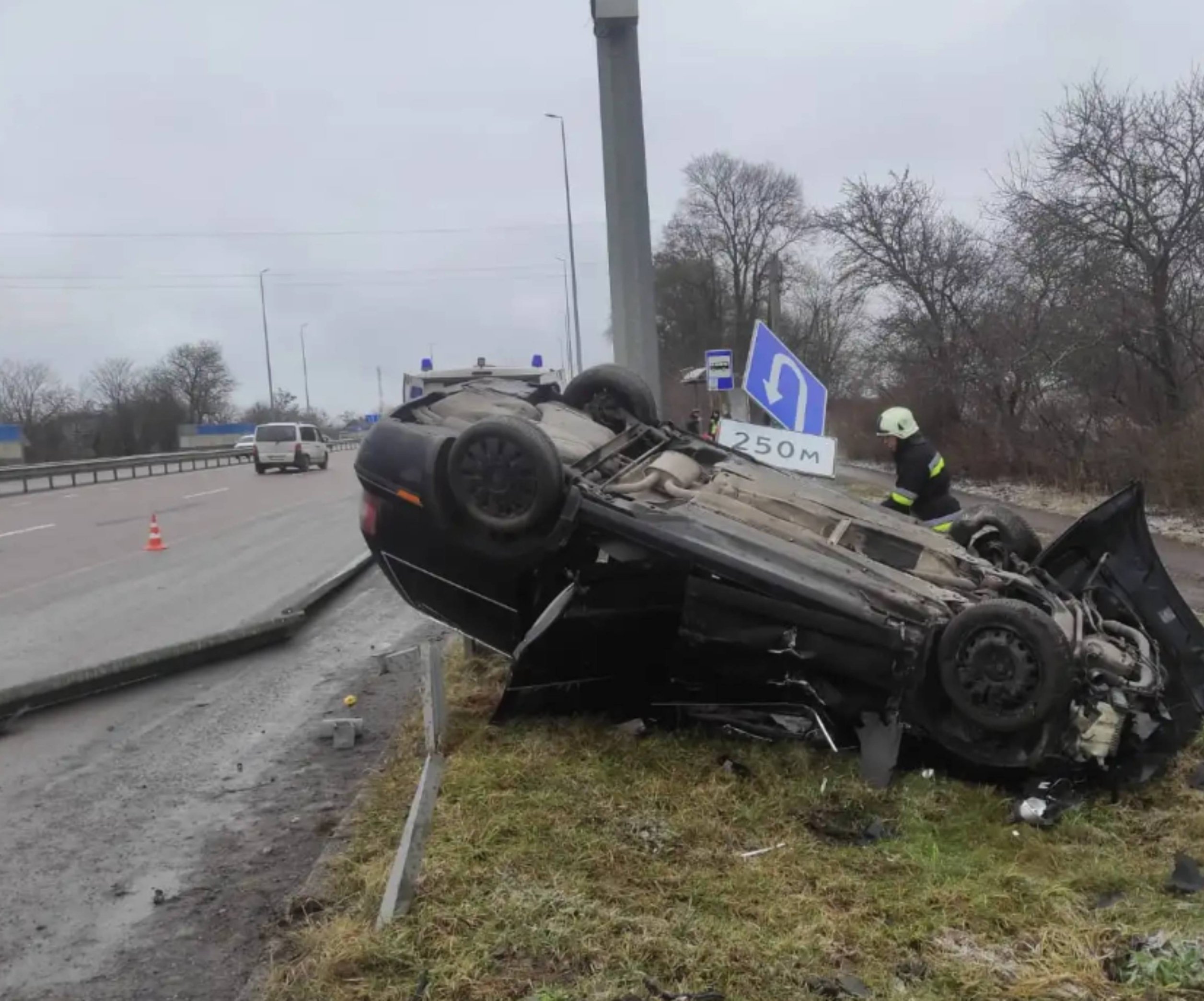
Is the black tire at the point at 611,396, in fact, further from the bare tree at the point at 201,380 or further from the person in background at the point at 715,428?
the bare tree at the point at 201,380

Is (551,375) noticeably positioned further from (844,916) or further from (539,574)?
(844,916)

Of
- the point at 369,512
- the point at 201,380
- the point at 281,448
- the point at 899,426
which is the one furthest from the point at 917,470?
the point at 201,380

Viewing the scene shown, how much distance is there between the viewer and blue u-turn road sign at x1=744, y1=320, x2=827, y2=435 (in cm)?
750

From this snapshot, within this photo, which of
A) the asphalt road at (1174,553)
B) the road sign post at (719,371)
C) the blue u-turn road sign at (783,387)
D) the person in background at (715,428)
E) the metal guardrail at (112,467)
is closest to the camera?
the person in background at (715,428)

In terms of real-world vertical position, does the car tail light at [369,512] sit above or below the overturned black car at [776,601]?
above

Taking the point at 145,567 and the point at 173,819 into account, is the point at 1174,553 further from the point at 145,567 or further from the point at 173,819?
the point at 145,567

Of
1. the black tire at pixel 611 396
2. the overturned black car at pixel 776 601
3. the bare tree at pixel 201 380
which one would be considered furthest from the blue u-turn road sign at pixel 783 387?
the bare tree at pixel 201 380

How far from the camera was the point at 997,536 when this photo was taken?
5312mm

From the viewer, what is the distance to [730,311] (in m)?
56.8

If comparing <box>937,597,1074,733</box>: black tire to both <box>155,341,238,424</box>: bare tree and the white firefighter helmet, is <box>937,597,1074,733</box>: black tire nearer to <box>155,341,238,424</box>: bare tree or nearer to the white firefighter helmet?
the white firefighter helmet

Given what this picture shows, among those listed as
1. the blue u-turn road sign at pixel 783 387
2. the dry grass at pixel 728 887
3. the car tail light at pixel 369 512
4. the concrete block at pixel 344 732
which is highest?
the blue u-turn road sign at pixel 783 387

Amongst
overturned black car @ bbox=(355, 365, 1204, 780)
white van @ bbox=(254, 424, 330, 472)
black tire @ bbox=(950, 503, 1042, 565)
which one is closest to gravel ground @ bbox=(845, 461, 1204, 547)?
black tire @ bbox=(950, 503, 1042, 565)

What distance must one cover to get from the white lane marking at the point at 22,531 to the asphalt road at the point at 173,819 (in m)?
11.1

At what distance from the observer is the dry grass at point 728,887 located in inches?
112
